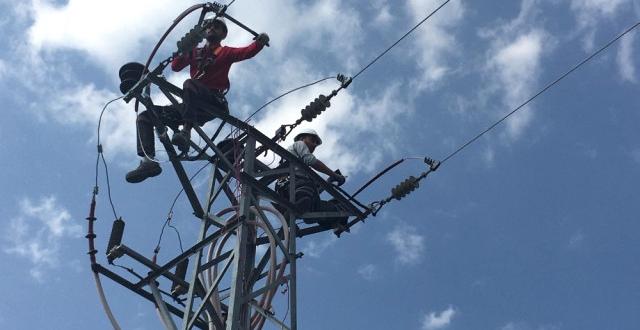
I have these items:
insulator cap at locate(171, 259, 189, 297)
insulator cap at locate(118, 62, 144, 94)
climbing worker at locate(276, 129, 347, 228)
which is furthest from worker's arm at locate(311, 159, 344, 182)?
insulator cap at locate(118, 62, 144, 94)

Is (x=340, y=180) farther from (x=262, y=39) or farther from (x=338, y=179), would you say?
(x=262, y=39)

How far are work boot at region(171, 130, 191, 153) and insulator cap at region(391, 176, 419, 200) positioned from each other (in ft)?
8.96

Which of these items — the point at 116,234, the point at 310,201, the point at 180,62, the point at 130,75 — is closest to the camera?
the point at 116,234

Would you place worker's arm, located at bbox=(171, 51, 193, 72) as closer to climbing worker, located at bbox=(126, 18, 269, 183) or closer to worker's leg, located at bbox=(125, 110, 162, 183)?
climbing worker, located at bbox=(126, 18, 269, 183)

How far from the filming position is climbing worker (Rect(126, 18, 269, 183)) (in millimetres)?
9023

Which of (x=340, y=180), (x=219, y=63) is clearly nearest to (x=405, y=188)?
(x=340, y=180)

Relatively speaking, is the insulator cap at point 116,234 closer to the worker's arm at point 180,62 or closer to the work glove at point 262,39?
the worker's arm at point 180,62

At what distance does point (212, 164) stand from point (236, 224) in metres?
1.03

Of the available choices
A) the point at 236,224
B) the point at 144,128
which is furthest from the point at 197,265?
the point at 144,128

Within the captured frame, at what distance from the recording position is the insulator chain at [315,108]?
10.0m

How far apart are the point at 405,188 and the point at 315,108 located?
1.50m

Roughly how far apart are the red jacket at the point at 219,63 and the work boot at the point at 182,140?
2.61 ft

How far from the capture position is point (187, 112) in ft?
29.6

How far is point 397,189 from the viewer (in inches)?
408
